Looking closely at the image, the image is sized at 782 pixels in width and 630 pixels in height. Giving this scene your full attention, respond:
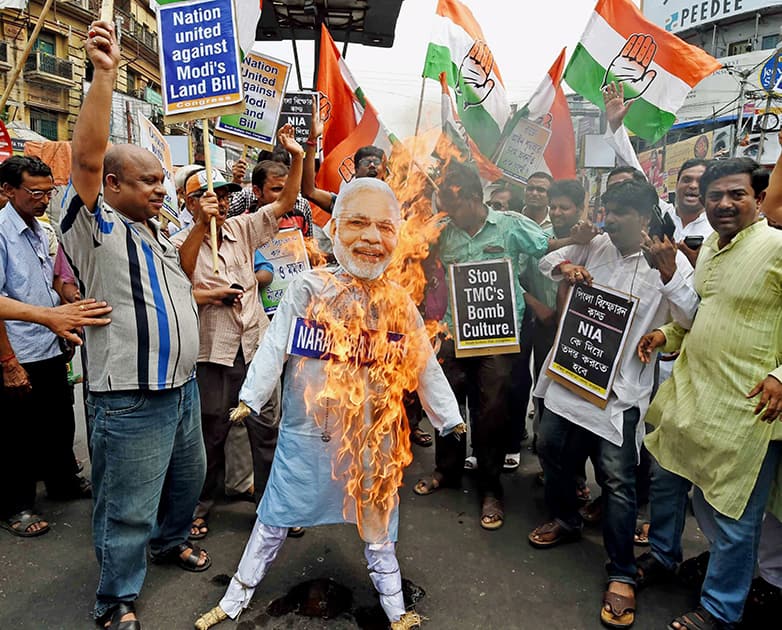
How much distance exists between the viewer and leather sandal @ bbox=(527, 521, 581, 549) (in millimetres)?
3654

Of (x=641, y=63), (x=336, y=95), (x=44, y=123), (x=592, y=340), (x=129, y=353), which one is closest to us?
(x=129, y=353)

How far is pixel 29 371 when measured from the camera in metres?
3.77

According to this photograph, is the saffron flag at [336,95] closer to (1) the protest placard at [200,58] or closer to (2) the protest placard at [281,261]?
(2) the protest placard at [281,261]

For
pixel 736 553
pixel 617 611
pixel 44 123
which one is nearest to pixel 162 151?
pixel 617 611

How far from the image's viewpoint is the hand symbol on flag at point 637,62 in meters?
4.49

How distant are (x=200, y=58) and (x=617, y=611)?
4.04 meters

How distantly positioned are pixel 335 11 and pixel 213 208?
522 cm

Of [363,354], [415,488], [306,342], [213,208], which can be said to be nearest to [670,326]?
[363,354]

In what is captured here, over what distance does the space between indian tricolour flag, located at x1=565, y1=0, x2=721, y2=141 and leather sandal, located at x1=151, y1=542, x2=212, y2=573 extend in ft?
14.9

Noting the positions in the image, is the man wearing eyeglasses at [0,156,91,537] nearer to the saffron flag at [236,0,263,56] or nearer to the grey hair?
the saffron flag at [236,0,263,56]

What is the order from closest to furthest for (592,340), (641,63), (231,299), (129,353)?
(129,353), (592,340), (231,299), (641,63)

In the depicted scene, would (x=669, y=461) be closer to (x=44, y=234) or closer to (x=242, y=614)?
(x=242, y=614)

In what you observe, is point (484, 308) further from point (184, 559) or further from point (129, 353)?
point (184, 559)

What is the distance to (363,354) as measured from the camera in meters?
2.78
